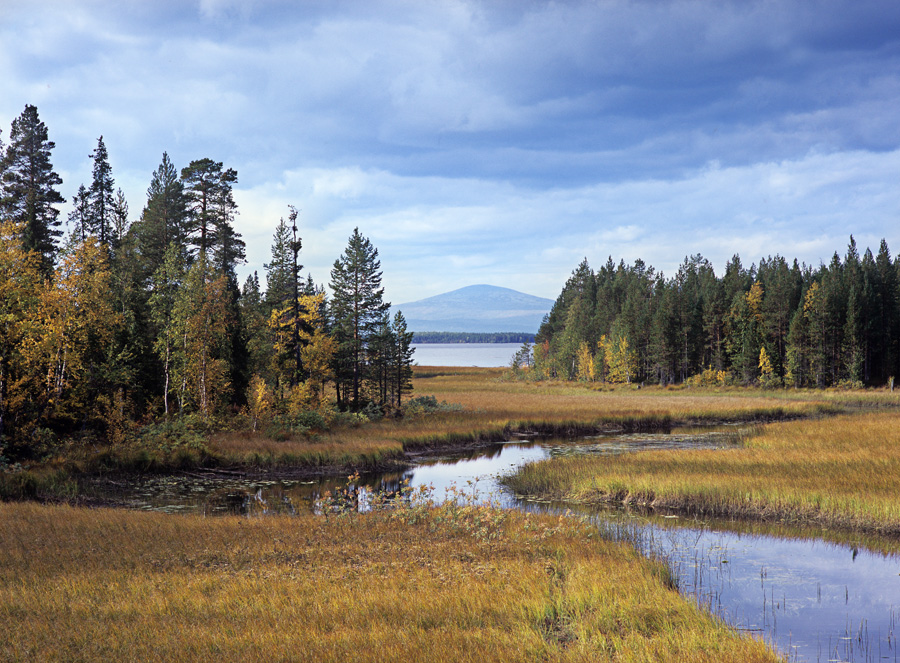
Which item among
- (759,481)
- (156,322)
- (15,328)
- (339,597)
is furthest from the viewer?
(156,322)

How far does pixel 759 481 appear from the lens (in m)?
20.5

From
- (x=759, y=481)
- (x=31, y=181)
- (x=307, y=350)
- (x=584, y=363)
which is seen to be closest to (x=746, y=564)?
(x=759, y=481)

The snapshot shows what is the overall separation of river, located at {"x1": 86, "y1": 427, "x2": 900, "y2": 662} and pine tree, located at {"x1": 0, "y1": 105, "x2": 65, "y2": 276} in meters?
27.7

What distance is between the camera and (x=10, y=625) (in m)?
8.02

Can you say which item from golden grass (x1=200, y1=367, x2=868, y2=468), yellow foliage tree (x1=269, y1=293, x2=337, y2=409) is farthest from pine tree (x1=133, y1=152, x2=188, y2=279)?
golden grass (x1=200, y1=367, x2=868, y2=468)

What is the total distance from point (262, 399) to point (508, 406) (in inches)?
1060

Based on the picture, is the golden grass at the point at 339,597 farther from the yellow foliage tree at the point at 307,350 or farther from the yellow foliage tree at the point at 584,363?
the yellow foliage tree at the point at 584,363

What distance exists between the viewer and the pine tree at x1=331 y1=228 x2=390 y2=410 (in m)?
45.5

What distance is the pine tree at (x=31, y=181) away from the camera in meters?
41.2

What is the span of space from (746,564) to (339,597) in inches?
406

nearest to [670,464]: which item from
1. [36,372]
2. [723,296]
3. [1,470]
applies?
[1,470]

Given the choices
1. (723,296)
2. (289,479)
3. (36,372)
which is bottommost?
(289,479)

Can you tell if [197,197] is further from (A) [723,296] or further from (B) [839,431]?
(A) [723,296]

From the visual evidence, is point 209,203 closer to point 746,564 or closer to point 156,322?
point 156,322
